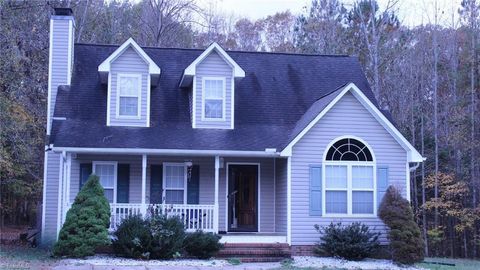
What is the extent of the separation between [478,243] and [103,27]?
2118cm

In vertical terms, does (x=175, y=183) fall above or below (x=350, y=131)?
below

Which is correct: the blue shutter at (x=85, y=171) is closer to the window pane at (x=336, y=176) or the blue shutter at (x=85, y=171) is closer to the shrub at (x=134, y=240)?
the shrub at (x=134, y=240)

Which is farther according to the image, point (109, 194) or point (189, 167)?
point (189, 167)

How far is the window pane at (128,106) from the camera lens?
58.8ft

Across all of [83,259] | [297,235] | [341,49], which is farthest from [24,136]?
[341,49]

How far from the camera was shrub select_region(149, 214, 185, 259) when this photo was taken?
48.6 ft

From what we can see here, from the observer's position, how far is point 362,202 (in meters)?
16.9

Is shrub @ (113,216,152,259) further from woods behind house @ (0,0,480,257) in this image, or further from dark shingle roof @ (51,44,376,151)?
woods behind house @ (0,0,480,257)

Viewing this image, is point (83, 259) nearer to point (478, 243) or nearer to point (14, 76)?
point (14, 76)

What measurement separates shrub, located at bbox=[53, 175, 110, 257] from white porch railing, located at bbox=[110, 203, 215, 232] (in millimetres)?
1105

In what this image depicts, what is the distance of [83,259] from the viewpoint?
1435 centimetres

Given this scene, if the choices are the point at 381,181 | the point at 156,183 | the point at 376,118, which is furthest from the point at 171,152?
the point at 381,181

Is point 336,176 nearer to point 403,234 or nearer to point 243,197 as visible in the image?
point 403,234

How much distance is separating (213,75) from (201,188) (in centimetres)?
347
